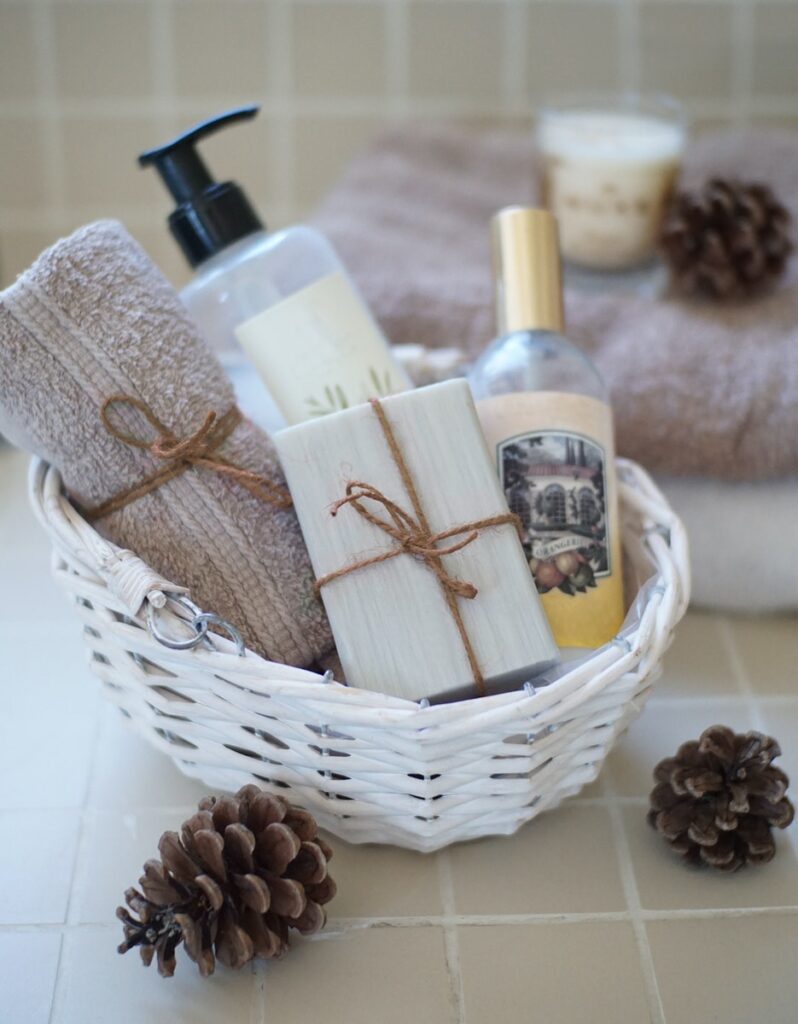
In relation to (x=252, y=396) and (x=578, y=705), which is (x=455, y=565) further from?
(x=252, y=396)

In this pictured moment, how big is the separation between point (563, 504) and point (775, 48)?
0.64 meters

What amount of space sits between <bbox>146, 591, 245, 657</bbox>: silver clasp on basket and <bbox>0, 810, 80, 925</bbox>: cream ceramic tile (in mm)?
119

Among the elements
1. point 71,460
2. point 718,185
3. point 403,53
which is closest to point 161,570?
point 71,460

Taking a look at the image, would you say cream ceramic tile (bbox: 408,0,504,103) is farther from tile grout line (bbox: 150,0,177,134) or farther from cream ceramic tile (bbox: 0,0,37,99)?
cream ceramic tile (bbox: 0,0,37,99)

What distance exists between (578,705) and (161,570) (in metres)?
0.18

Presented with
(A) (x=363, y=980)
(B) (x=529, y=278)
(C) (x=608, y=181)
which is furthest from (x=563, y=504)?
(C) (x=608, y=181)

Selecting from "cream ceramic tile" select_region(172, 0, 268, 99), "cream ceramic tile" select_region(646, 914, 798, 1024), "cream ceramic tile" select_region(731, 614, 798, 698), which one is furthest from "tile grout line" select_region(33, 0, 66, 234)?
"cream ceramic tile" select_region(646, 914, 798, 1024)

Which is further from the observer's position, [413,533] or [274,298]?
[274,298]

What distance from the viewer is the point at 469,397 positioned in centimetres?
44

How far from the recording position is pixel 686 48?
2.99 ft

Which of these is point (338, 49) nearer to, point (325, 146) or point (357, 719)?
point (325, 146)

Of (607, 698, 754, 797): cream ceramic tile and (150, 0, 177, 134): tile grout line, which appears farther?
(150, 0, 177, 134): tile grout line

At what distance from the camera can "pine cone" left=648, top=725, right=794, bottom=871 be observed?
0.43 meters

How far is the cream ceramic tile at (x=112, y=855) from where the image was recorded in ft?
1.38
